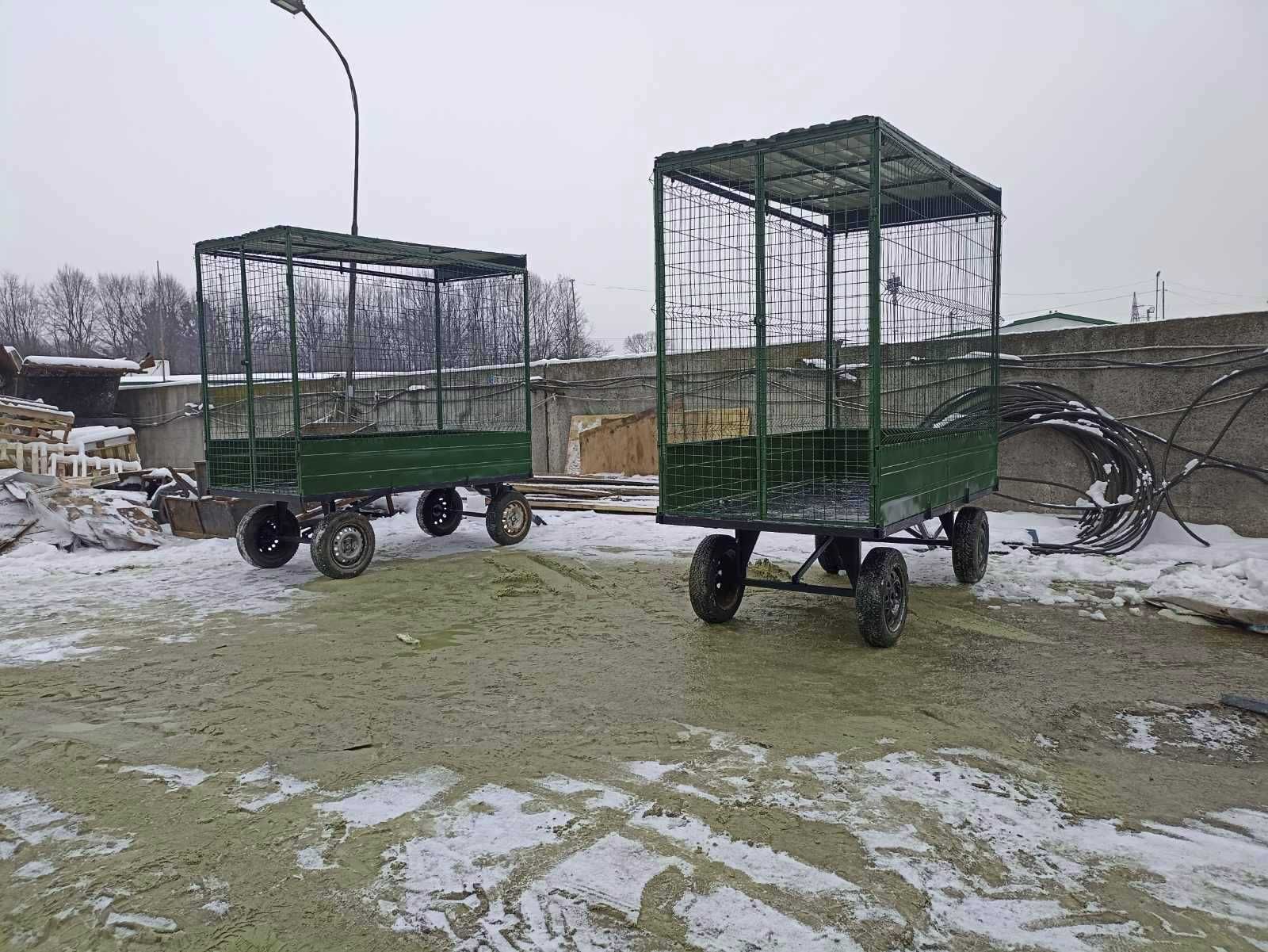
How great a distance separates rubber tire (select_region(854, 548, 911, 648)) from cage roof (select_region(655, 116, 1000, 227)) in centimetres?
244

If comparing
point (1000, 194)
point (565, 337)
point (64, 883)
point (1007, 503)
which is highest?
point (565, 337)

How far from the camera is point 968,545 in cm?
734

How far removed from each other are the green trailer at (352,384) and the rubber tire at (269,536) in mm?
15

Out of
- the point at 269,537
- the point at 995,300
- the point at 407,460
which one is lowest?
the point at 269,537

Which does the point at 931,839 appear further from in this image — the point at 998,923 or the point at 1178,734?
the point at 1178,734

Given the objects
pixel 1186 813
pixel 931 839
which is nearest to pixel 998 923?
pixel 931 839

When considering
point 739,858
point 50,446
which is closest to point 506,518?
point 739,858

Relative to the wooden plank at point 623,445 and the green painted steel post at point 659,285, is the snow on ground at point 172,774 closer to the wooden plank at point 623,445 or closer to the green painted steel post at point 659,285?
the green painted steel post at point 659,285

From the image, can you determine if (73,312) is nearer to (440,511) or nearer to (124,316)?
(124,316)

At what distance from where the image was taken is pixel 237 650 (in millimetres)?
5984

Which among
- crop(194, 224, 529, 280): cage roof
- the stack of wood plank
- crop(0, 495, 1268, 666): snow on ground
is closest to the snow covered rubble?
crop(0, 495, 1268, 666): snow on ground

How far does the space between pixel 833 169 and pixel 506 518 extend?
5.36 m

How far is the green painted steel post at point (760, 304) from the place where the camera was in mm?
5758

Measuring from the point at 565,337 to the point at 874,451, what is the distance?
2711 centimetres
